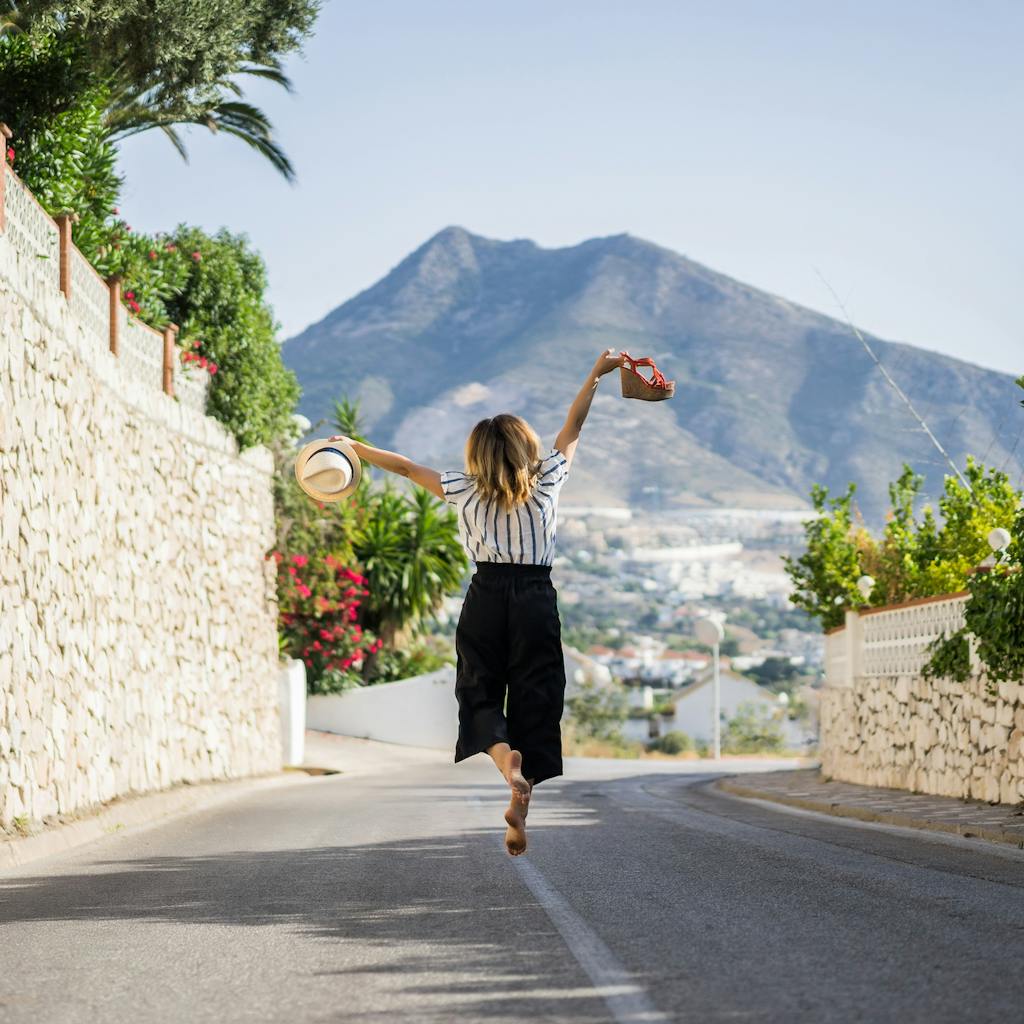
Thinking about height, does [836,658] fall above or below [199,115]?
below

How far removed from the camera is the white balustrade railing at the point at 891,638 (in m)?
17.4

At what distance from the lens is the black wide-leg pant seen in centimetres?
700

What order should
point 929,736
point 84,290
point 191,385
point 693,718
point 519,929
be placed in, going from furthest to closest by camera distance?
point 693,718 → point 191,385 → point 929,736 → point 84,290 → point 519,929

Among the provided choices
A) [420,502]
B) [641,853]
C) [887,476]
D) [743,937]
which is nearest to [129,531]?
[641,853]

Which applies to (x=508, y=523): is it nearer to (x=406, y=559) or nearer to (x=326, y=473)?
(x=326, y=473)

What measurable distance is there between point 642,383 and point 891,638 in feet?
44.7

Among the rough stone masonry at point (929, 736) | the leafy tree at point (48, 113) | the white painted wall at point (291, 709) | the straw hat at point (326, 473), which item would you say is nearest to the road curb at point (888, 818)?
the rough stone masonry at point (929, 736)

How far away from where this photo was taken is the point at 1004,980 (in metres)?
5.11

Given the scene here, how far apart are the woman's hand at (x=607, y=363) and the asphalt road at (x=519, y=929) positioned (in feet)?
8.01

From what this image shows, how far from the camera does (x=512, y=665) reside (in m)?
7.13

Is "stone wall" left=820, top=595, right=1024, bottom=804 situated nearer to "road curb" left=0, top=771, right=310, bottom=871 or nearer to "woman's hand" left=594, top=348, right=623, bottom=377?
"road curb" left=0, top=771, right=310, bottom=871

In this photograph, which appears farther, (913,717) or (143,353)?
(913,717)

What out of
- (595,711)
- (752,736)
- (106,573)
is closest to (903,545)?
(106,573)

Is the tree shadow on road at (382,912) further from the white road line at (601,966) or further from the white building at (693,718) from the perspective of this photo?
the white building at (693,718)
